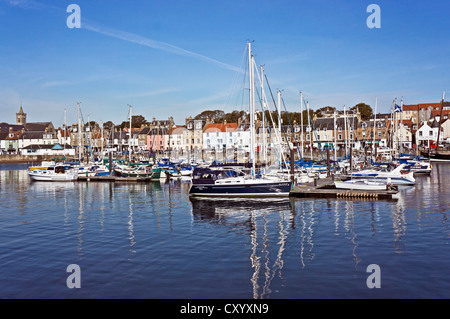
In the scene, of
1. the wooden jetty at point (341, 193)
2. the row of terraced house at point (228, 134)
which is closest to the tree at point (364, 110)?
the row of terraced house at point (228, 134)

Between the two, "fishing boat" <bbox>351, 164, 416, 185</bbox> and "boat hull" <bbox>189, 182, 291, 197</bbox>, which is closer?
"boat hull" <bbox>189, 182, 291, 197</bbox>

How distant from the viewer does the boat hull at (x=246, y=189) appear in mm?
41000

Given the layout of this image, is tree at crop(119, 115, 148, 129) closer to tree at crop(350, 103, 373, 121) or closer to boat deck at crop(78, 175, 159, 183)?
tree at crop(350, 103, 373, 121)

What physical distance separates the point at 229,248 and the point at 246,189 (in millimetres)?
18371

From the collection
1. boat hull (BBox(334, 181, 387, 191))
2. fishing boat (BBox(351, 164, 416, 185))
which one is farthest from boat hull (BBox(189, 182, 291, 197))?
fishing boat (BBox(351, 164, 416, 185))

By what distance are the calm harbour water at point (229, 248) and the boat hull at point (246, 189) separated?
1.53 metres

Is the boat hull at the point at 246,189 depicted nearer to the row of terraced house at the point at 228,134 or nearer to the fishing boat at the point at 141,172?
the fishing boat at the point at 141,172

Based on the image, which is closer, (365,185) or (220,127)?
(365,185)

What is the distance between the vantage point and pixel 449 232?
2598cm

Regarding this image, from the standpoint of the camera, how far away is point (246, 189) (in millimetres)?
41469

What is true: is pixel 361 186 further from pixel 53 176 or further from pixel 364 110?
pixel 364 110

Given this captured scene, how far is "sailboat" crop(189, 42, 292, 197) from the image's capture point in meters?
40.7

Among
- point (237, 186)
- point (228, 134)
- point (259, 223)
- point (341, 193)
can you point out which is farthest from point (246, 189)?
point (228, 134)
